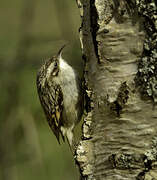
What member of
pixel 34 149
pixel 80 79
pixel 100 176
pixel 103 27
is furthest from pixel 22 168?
pixel 103 27

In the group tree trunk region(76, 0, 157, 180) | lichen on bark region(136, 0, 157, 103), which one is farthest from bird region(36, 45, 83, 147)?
lichen on bark region(136, 0, 157, 103)

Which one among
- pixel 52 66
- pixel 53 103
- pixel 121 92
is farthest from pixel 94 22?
pixel 53 103

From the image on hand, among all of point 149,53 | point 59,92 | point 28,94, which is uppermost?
point 149,53

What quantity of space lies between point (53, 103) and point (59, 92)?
147 millimetres

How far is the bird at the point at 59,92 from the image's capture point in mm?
2814

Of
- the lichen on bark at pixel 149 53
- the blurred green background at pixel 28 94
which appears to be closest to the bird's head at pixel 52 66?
the blurred green background at pixel 28 94

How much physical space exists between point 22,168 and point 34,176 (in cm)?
14

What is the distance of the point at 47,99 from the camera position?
9.96 ft

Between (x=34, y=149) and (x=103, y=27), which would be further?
(x=34, y=149)

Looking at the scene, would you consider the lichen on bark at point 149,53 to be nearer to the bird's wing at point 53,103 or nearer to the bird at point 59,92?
the bird at point 59,92

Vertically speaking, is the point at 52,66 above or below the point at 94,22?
below

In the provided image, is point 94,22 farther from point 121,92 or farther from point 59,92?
point 59,92

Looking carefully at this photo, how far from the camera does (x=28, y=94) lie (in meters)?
3.41

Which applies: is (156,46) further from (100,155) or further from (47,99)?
(47,99)
